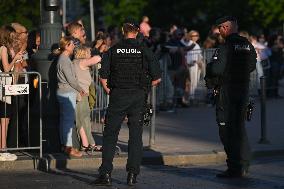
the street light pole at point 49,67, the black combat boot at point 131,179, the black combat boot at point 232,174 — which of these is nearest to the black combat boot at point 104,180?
the black combat boot at point 131,179

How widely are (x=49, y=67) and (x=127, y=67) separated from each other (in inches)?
118

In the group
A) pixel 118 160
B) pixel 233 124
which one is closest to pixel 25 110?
pixel 118 160

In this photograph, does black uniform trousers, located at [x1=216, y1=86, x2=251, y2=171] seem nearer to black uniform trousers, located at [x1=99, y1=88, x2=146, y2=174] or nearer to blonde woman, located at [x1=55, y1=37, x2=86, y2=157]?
black uniform trousers, located at [x1=99, y1=88, x2=146, y2=174]

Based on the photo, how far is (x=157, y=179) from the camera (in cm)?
1162

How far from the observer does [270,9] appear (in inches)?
2063

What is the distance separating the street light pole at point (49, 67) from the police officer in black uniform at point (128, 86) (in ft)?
8.72

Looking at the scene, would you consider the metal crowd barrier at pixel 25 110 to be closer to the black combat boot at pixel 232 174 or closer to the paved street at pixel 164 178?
the paved street at pixel 164 178

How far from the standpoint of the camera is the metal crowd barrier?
13.3 m

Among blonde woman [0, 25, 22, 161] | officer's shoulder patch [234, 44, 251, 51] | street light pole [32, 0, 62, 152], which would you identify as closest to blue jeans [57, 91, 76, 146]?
street light pole [32, 0, 62, 152]

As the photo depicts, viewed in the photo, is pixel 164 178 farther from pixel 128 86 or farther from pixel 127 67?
pixel 127 67

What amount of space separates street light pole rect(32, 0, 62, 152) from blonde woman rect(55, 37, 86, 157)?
24cm

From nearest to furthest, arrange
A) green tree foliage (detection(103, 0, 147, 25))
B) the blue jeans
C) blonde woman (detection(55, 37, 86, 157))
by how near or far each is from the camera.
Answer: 1. blonde woman (detection(55, 37, 86, 157))
2. the blue jeans
3. green tree foliage (detection(103, 0, 147, 25))

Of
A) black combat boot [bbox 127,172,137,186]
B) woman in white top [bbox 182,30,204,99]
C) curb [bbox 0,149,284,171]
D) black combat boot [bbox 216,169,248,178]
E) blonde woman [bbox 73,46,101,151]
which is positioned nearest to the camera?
black combat boot [bbox 127,172,137,186]

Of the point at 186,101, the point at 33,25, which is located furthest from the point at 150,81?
the point at 33,25
